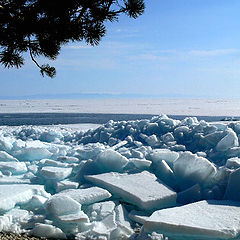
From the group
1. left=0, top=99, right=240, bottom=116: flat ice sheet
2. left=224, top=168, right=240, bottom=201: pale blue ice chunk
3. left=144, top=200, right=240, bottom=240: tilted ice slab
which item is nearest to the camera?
left=144, top=200, right=240, bottom=240: tilted ice slab

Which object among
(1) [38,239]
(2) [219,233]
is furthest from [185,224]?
(1) [38,239]

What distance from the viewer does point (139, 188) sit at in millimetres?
3191

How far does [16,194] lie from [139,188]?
1.09 meters

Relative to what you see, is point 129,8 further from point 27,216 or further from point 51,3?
point 27,216

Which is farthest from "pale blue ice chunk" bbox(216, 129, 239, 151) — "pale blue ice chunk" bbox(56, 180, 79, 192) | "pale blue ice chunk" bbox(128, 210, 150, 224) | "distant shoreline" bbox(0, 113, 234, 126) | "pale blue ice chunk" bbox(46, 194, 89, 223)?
"distant shoreline" bbox(0, 113, 234, 126)

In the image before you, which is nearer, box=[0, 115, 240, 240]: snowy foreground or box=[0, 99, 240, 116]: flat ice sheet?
box=[0, 115, 240, 240]: snowy foreground

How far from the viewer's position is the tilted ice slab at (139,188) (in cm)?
299

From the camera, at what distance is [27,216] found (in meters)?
2.89

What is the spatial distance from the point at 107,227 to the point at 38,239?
0.51 m

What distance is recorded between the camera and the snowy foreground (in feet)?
8.41

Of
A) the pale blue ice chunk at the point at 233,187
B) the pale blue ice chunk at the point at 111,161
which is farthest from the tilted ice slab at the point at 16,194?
the pale blue ice chunk at the point at 233,187

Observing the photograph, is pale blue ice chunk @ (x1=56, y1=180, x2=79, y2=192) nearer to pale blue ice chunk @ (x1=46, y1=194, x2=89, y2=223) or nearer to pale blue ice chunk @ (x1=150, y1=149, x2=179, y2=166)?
pale blue ice chunk @ (x1=46, y1=194, x2=89, y2=223)

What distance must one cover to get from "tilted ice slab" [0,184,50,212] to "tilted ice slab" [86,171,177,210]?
1.71 ft

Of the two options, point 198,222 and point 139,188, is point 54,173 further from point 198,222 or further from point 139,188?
point 198,222
